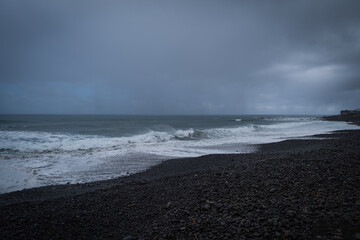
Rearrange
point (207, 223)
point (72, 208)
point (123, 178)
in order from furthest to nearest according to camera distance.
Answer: point (123, 178)
point (72, 208)
point (207, 223)

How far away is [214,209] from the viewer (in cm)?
428

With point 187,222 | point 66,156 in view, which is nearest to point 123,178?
point 187,222

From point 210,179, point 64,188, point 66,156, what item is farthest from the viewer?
point 66,156

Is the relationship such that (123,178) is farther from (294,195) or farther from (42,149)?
(42,149)

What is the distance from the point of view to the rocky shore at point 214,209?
11.0 feet

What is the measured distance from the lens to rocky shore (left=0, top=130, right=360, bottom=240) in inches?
132

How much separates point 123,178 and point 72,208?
138 inches

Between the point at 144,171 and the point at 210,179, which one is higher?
the point at 210,179

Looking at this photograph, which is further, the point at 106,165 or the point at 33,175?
the point at 106,165

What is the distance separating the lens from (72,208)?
5.31 m

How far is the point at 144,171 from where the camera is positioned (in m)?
10.0

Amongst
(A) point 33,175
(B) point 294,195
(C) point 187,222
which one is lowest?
(A) point 33,175

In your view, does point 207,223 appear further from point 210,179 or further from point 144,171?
point 144,171

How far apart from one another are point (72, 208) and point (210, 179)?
4.33 m
